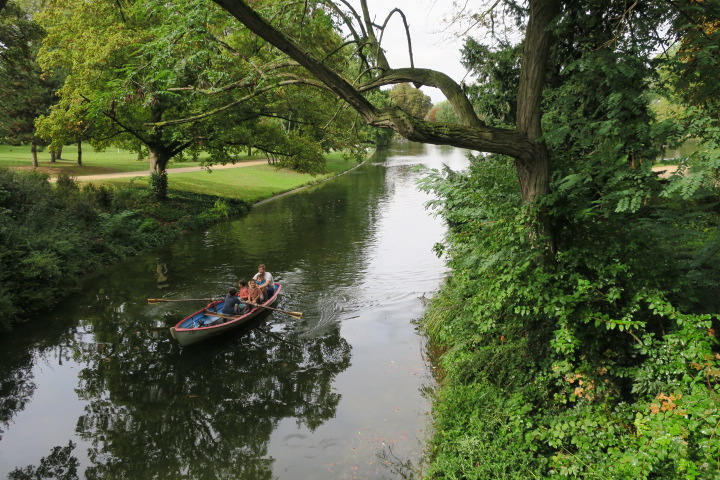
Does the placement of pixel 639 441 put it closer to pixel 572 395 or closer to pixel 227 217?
pixel 572 395

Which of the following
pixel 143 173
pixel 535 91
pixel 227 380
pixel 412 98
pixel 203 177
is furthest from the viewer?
pixel 412 98

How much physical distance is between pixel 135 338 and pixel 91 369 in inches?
61.1

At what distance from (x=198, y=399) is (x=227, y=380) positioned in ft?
2.65

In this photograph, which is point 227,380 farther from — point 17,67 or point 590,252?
point 17,67

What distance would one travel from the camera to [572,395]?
18.9 ft

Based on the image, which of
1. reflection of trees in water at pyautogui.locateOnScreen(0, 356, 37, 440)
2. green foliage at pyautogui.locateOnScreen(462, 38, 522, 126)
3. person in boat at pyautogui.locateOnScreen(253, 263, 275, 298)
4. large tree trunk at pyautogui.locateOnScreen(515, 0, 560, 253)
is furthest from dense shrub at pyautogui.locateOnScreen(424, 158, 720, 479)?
reflection of trees in water at pyautogui.locateOnScreen(0, 356, 37, 440)

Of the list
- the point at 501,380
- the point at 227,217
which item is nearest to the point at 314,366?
the point at 501,380

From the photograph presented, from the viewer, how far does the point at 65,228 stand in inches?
613

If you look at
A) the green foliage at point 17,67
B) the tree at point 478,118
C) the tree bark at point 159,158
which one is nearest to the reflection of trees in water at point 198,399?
the tree at point 478,118

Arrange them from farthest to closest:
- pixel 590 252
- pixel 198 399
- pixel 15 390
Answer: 1. pixel 15 390
2. pixel 198 399
3. pixel 590 252

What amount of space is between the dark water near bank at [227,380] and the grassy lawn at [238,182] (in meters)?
12.7

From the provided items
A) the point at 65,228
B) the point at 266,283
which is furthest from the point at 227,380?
the point at 65,228

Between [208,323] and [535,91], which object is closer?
[535,91]

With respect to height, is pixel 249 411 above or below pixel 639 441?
below
